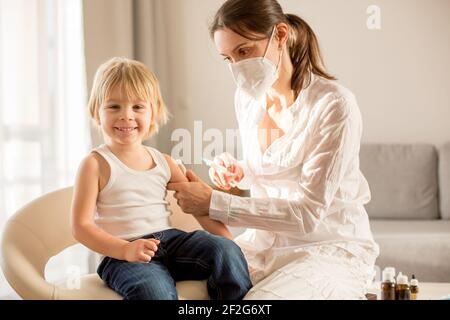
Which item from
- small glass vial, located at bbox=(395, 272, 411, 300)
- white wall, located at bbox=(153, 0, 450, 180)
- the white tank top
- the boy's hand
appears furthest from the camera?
white wall, located at bbox=(153, 0, 450, 180)

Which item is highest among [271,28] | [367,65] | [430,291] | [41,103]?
[271,28]

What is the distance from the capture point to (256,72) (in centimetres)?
146

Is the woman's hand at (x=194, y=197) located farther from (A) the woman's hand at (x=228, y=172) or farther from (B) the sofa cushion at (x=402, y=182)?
(B) the sofa cushion at (x=402, y=182)

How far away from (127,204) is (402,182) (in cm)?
189

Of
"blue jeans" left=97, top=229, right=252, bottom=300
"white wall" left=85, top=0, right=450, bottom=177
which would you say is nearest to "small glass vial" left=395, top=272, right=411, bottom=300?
"blue jeans" left=97, top=229, right=252, bottom=300

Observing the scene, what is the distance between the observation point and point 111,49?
9.47 ft

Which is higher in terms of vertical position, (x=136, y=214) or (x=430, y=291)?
(x=136, y=214)

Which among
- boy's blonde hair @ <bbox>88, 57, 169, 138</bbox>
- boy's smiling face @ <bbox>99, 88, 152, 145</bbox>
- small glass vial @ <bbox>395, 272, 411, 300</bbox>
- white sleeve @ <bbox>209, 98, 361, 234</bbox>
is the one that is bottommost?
small glass vial @ <bbox>395, 272, 411, 300</bbox>

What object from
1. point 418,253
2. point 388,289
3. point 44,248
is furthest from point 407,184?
point 44,248

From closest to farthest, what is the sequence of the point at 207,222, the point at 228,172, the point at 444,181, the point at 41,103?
the point at 207,222
the point at 228,172
the point at 41,103
the point at 444,181

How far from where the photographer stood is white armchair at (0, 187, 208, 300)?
126cm

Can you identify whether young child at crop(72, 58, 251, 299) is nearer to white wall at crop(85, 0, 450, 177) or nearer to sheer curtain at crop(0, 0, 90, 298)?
sheer curtain at crop(0, 0, 90, 298)

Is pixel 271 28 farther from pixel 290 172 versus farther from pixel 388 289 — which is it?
pixel 388 289
